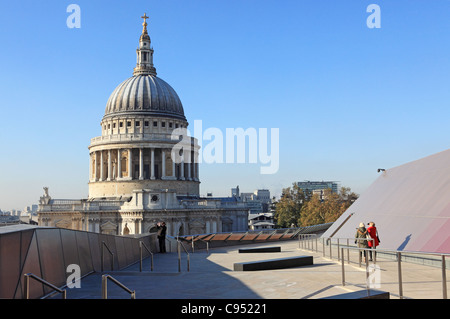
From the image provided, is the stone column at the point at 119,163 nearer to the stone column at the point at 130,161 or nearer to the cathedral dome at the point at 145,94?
the stone column at the point at 130,161

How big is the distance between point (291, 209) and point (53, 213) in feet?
136

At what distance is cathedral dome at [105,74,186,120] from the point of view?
329 ft

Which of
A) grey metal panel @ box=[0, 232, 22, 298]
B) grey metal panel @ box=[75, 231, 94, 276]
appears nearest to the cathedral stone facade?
grey metal panel @ box=[75, 231, 94, 276]

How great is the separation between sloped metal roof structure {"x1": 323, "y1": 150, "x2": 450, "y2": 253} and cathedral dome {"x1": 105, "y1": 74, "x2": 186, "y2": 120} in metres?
75.3

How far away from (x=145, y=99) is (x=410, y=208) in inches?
3306

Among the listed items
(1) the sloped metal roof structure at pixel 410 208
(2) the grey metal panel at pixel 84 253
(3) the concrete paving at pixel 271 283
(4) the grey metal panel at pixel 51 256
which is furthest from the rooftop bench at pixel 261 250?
(4) the grey metal panel at pixel 51 256

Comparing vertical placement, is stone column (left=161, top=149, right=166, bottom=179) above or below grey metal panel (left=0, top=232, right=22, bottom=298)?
above

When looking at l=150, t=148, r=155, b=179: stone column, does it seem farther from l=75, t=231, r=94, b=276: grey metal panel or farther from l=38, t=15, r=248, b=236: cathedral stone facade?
l=75, t=231, r=94, b=276: grey metal panel

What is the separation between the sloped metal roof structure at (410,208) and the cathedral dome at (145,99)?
75269 mm

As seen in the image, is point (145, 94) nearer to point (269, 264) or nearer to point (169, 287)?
point (269, 264)

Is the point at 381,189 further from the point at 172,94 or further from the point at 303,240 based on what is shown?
the point at 172,94

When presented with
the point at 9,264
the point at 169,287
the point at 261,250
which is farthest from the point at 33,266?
the point at 261,250

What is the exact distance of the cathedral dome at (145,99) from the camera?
329ft

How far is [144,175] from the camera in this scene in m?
94.9
